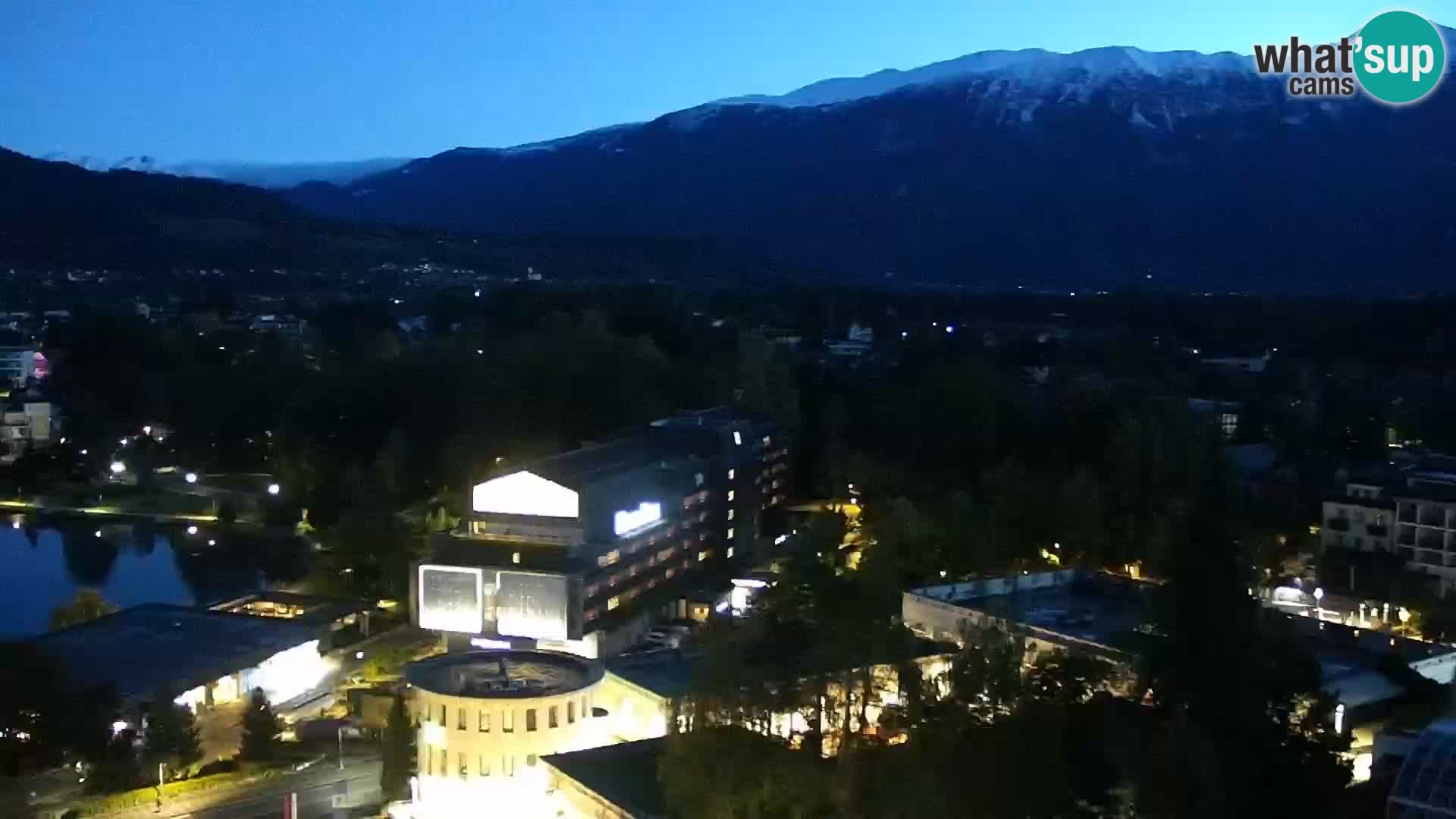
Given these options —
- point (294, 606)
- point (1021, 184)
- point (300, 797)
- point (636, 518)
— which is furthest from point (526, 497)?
point (1021, 184)

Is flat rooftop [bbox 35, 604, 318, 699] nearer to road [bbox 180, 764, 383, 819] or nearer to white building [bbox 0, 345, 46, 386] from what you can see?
road [bbox 180, 764, 383, 819]

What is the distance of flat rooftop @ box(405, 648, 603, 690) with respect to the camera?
267 inches

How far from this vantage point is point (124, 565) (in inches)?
552

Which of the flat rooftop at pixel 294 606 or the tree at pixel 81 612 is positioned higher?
the tree at pixel 81 612

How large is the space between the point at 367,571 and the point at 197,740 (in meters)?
4.57

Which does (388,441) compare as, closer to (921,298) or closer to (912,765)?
(912,765)

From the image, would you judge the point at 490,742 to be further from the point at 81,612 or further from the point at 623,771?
the point at 81,612

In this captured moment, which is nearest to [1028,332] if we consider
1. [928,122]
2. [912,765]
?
[912,765]

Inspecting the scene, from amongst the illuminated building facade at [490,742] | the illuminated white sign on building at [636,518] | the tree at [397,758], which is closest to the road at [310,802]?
the tree at [397,758]

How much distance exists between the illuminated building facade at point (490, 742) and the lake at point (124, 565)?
5.68 metres

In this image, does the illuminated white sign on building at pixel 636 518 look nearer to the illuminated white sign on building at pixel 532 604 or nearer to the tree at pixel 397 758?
the illuminated white sign on building at pixel 532 604

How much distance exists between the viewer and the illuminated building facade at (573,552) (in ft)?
32.8

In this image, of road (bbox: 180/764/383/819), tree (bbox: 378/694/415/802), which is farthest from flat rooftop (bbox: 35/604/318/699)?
tree (bbox: 378/694/415/802)

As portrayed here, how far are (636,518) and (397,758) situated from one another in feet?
14.3
